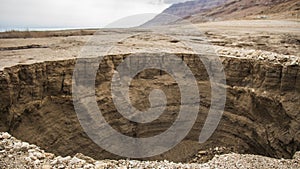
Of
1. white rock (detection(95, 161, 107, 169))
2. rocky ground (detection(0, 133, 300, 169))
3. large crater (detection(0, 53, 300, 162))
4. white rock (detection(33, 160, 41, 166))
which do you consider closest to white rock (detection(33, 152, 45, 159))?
rocky ground (detection(0, 133, 300, 169))

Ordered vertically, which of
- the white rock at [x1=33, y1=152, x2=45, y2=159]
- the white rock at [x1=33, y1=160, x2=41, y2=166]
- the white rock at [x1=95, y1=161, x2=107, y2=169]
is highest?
the white rock at [x1=33, y1=152, x2=45, y2=159]

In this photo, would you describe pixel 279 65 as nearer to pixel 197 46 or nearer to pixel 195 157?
pixel 197 46

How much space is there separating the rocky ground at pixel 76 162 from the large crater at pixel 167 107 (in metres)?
2.42

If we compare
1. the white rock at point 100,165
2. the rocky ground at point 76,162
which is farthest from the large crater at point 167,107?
the white rock at point 100,165

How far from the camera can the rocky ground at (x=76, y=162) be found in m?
4.20

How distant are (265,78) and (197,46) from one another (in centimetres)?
295

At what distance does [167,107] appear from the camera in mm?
9445

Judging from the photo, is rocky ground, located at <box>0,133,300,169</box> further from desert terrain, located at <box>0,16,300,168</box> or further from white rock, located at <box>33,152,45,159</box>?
desert terrain, located at <box>0,16,300,168</box>

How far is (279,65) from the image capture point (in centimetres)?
773

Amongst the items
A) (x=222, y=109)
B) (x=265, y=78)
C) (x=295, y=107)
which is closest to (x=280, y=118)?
(x=295, y=107)

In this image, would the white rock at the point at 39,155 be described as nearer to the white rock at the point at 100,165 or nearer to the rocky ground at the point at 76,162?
the rocky ground at the point at 76,162

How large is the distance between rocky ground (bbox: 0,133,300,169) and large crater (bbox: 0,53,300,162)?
242cm

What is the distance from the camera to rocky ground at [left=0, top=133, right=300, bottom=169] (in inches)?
165

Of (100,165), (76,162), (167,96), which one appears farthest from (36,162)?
(167,96)
